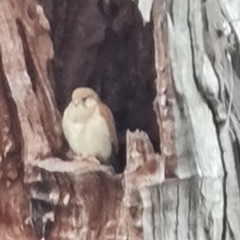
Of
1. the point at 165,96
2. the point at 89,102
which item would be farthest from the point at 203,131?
the point at 89,102

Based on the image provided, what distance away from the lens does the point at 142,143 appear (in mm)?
1627

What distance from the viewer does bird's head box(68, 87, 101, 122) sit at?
1.71 metres

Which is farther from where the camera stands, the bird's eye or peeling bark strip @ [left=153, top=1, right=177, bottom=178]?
the bird's eye

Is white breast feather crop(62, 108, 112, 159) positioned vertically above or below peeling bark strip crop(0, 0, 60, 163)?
below

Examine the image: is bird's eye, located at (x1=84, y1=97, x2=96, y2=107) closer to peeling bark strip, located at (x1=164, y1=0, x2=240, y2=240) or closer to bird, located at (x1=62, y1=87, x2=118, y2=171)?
bird, located at (x1=62, y1=87, x2=118, y2=171)

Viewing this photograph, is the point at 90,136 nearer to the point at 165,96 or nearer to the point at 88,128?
the point at 88,128

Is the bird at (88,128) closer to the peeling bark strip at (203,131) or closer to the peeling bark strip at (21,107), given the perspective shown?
the peeling bark strip at (21,107)

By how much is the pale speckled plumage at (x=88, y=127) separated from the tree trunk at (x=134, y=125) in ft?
0.07

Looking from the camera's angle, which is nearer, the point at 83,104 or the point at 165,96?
the point at 165,96

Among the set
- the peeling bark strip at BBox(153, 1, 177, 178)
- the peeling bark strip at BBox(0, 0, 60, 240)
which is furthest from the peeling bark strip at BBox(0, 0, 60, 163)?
the peeling bark strip at BBox(153, 1, 177, 178)

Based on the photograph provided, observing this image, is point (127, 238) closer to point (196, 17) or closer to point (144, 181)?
point (144, 181)

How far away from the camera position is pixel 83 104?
173cm

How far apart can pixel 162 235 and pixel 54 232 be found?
152mm

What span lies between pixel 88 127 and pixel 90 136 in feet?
0.04
